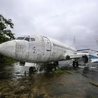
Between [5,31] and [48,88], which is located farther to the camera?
[5,31]

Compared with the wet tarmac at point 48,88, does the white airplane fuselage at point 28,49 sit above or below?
above

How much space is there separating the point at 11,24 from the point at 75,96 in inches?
955

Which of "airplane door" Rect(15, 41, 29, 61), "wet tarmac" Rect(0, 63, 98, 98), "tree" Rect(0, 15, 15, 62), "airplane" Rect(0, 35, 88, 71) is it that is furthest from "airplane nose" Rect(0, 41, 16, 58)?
"tree" Rect(0, 15, 15, 62)

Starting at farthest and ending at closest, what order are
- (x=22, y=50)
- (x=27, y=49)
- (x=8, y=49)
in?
(x=27, y=49) < (x=22, y=50) < (x=8, y=49)

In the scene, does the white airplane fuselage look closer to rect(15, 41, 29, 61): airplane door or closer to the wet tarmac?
rect(15, 41, 29, 61): airplane door

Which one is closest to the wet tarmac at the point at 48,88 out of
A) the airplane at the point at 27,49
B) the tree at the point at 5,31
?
the airplane at the point at 27,49

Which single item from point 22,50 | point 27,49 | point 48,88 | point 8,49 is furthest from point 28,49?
point 48,88

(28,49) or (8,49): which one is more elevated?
(28,49)

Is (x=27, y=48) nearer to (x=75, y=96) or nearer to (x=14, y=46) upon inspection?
(x=14, y=46)

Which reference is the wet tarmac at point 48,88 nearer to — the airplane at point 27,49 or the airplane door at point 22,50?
the airplane door at point 22,50

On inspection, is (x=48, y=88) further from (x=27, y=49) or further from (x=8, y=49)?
(x=27, y=49)

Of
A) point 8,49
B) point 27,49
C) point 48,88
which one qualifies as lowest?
A: point 48,88

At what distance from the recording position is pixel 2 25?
24625mm

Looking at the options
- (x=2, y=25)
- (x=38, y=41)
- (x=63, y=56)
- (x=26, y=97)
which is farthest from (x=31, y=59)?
(x=2, y=25)
